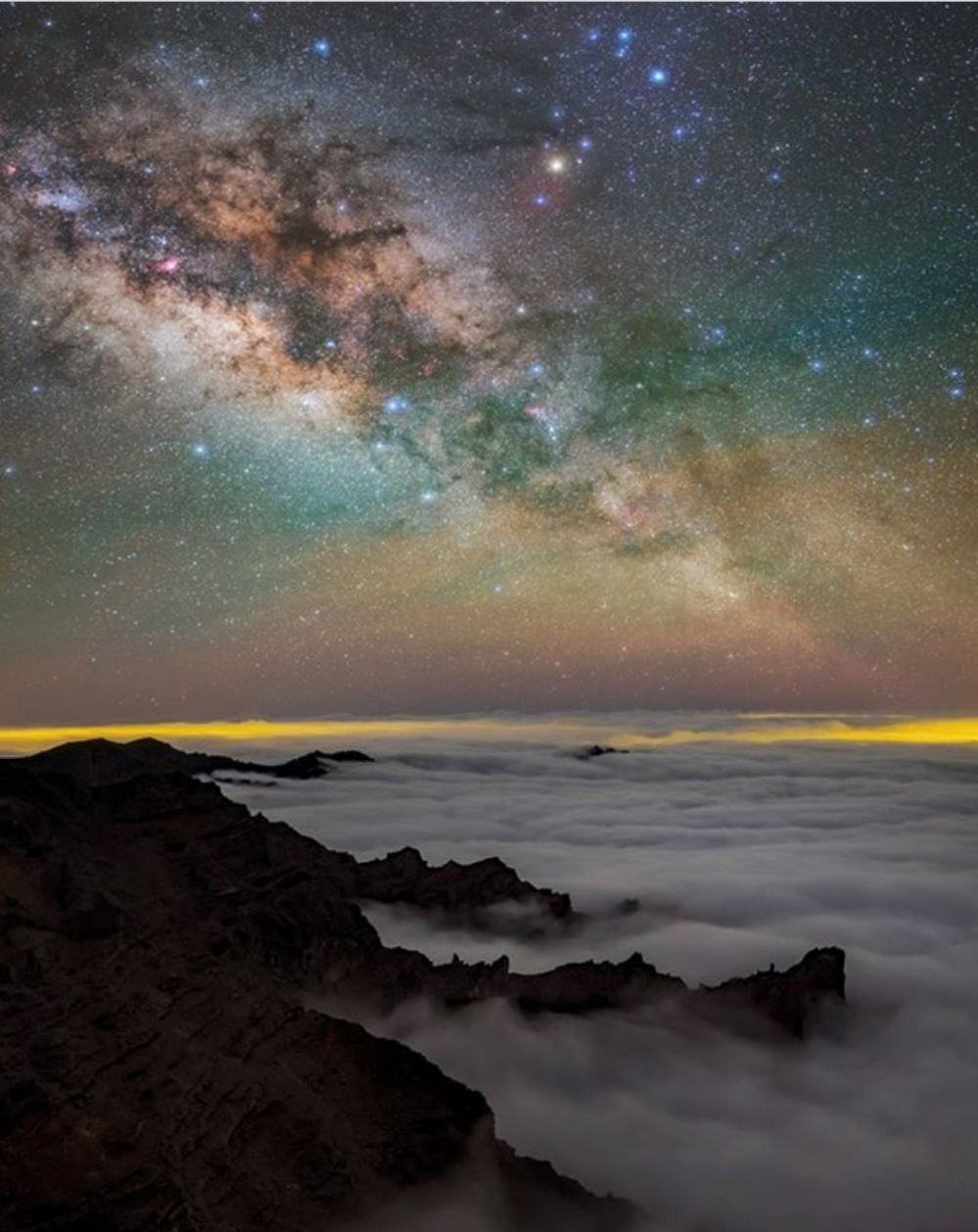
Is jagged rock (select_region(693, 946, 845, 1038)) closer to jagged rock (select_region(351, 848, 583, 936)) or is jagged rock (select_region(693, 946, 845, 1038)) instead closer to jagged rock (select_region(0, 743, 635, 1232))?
jagged rock (select_region(351, 848, 583, 936))

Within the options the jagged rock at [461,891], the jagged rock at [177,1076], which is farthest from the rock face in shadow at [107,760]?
the jagged rock at [461,891]

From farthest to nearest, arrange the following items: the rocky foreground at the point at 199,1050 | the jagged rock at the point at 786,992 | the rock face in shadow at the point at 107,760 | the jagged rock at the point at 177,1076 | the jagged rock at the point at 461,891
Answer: the jagged rock at the point at 461,891
the jagged rock at the point at 786,992
the rock face in shadow at the point at 107,760
the rocky foreground at the point at 199,1050
the jagged rock at the point at 177,1076

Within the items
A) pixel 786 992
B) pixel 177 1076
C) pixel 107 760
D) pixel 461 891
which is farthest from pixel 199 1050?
pixel 786 992

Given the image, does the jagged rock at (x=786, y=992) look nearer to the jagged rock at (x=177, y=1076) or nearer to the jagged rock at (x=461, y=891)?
the jagged rock at (x=461, y=891)

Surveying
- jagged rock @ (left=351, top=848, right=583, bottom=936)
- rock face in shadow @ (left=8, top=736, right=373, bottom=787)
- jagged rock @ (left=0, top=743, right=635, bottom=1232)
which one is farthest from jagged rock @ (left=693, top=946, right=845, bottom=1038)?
rock face in shadow @ (left=8, top=736, right=373, bottom=787)

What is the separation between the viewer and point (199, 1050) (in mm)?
17406

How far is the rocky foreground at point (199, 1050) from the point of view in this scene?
43.3ft

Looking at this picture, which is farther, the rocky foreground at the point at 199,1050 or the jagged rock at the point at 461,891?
the jagged rock at the point at 461,891

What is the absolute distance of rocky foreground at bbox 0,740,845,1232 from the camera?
1320 centimetres

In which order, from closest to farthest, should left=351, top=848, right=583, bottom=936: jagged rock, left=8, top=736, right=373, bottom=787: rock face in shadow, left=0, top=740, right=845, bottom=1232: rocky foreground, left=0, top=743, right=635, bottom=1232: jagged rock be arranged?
left=0, top=743, right=635, bottom=1232: jagged rock → left=0, top=740, right=845, bottom=1232: rocky foreground → left=8, top=736, right=373, bottom=787: rock face in shadow → left=351, top=848, right=583, bottom=936: jagged rock

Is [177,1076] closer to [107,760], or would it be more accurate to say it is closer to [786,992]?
[107,760]

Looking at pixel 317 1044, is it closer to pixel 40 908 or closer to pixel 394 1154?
pixel 394 1154

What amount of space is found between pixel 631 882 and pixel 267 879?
9543cm

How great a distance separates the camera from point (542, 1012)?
4303cm
